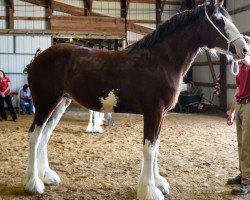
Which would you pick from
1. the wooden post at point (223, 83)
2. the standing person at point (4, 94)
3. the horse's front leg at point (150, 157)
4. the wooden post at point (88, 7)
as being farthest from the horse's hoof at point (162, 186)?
the wooden post at point (88, 7)

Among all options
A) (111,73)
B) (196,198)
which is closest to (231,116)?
(196,198)

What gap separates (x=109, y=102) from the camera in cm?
358

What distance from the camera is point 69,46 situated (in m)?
3.93

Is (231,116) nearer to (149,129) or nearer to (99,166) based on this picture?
(149,129)

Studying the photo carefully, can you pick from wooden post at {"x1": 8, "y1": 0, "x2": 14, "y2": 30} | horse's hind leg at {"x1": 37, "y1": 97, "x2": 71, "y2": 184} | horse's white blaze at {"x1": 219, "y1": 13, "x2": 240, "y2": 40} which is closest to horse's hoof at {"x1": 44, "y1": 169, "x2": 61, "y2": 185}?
horse's hind leg at {"x1": 37, "y1": 97, "x2": 71, "y2": 184}

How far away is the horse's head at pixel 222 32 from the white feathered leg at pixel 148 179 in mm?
1181

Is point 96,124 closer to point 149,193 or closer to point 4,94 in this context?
point 4,94

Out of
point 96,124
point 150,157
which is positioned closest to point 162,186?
point 150,157

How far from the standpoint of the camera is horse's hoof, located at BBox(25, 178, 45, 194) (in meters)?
3.59

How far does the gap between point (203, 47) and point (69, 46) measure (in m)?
1.49

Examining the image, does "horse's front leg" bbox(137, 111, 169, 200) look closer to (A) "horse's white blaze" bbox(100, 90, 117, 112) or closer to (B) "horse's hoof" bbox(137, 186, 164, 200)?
(B) "horse's hoof" bbox(137, 186, 164, 200)

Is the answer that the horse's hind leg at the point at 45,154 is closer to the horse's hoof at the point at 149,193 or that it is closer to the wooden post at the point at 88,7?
the horse's hoof at the point at 149,193

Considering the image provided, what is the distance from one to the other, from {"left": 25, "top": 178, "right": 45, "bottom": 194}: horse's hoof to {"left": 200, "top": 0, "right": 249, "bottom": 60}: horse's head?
2.30m

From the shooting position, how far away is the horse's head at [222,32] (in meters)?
3.27
